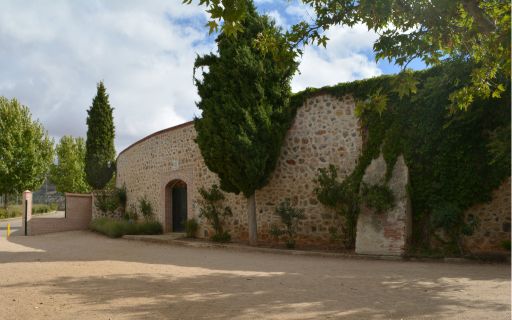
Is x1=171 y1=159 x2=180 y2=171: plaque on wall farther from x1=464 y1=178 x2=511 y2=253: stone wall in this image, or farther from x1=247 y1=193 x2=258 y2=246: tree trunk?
x1=464 y1=178 x2=511 y2=253: stone wall

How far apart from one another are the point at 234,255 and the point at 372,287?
4.49 metres

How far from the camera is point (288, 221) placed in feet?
36.0

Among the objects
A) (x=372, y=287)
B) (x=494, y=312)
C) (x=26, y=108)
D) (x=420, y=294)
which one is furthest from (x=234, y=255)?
(x=26, y=108)

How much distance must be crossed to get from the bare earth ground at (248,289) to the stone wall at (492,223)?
50.5 inches

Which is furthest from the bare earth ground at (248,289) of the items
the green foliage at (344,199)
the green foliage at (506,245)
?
the green foliage at (344,199)

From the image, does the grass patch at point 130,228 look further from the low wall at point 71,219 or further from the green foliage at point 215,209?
the low wall at point 71,219

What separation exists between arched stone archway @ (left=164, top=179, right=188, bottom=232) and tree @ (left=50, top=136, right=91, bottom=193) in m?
25.6

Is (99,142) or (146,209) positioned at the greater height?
(99,142)

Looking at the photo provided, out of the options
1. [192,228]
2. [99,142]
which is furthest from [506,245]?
[99,142]

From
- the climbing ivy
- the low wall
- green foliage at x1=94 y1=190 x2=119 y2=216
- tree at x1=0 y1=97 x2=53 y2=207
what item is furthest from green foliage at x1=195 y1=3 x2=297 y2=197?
tree at x1=0 y1=97 x2=53 y2=207

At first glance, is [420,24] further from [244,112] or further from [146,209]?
[146,209]

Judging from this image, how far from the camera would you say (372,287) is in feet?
19.0

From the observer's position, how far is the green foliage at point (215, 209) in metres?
12.8

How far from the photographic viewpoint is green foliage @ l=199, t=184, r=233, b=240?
12.8 meters
